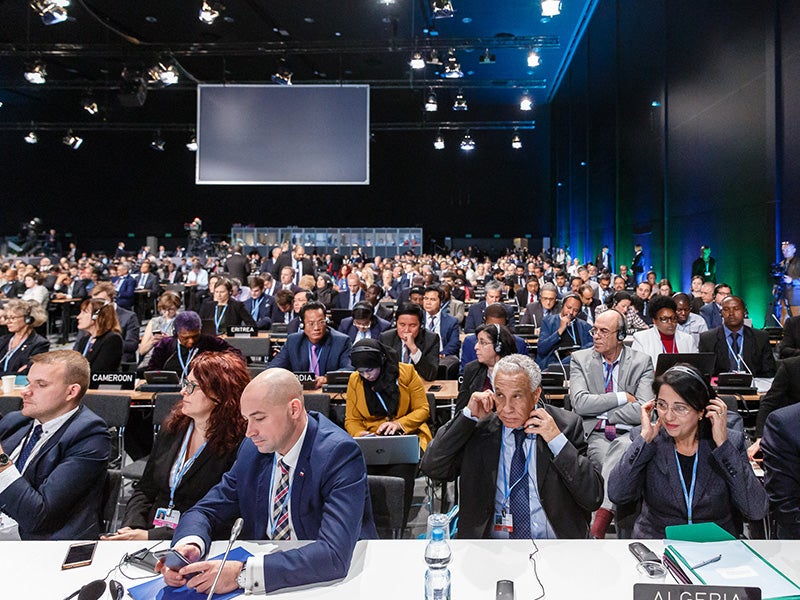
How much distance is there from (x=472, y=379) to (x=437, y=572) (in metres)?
2.84

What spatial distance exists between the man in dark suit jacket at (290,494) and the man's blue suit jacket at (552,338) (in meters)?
4.74

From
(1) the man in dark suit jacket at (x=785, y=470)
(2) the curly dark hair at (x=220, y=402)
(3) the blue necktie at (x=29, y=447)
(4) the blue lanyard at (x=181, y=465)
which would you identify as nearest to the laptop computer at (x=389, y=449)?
(2) the curly dark hair at (x=220, y=402)

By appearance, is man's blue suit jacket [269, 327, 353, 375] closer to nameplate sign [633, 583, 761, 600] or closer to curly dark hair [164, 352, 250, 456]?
curly dark hair [164, 352, 250, 456]

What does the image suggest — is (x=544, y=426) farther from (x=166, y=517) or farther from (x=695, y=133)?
(x=695, y=133)

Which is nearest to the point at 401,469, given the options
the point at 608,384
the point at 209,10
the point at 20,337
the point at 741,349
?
the point at 608,384

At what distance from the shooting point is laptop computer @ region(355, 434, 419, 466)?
3.56 metres

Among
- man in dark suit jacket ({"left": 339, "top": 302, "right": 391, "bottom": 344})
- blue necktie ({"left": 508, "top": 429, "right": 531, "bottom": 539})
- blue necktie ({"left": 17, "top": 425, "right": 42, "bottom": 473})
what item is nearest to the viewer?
blue necktie ({"left": 508, "top": 429, "right": 531, "bottom": 539})

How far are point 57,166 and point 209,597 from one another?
106 ft

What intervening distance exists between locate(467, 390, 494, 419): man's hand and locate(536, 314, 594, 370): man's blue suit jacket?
435cm

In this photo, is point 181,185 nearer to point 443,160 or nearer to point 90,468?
point 443,160

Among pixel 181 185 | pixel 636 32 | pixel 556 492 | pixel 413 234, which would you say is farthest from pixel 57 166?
pixel 556 492

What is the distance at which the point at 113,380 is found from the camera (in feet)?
18.7

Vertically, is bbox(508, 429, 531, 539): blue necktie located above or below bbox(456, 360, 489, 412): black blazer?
below

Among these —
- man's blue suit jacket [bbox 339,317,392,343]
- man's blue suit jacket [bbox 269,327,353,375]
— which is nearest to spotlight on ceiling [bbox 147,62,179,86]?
man's blue suit jacket [bbox 339,317,392,343]
